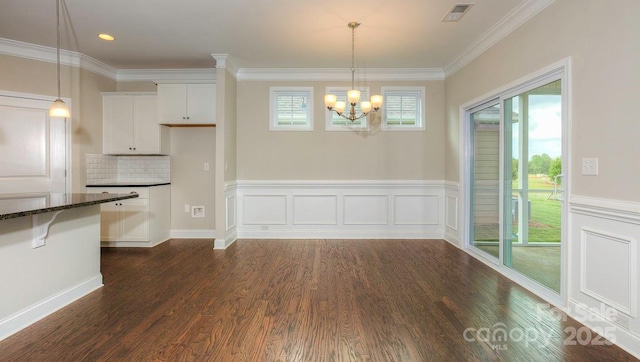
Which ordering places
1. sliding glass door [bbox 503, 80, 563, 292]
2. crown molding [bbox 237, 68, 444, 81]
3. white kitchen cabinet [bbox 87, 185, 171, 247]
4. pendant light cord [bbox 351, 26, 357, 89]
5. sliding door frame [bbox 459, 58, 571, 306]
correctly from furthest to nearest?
crown molding [bbox 237, 68, 444, 81] → white kitchen cabinet [bbox 87, 185, 171, 247] → pendant light cord [bbox 351, 26, 357, 89] → sliding glass door [bbox 503, 80, 563, 292] → sliding door frame [bbox 459, 58, 571, 306]

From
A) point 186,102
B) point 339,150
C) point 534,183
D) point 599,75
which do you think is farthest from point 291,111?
point 599,75

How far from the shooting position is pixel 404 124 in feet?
16.8

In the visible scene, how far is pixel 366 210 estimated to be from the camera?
16.8ft

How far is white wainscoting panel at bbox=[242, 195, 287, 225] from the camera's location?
16.8ft

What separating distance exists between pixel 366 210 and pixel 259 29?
317 centimetres

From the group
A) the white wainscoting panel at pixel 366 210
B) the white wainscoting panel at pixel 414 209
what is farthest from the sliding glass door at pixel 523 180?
the white wainscoting panel at pixel 366 210

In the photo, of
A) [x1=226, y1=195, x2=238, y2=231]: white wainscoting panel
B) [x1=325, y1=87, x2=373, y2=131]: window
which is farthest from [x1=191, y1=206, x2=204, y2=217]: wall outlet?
[x1=325, y1=87, x2=373, y2=131]: window

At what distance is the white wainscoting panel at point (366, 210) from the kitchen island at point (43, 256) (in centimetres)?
335

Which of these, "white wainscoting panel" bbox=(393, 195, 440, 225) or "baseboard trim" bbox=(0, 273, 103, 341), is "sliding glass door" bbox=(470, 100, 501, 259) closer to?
"white wainscoting panel" bbox=(393, 195, 440, 225)

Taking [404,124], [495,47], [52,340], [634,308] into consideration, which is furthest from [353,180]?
[52,340]

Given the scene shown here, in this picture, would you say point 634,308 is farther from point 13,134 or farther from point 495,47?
point 13,134

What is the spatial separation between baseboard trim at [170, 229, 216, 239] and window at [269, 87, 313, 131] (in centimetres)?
209

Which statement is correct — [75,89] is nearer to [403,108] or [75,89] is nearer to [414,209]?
[403,108]

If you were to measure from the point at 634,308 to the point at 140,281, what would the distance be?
4196mm
